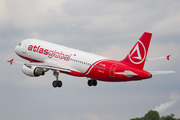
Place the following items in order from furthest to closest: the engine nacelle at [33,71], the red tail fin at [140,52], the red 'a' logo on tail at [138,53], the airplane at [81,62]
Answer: the engine nacelle at [33,71] < the airplane at [81,62] < the red 'a' logo on tail at [138,53] < the red tail fin at [140,52]

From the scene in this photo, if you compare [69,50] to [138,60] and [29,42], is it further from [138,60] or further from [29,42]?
[138,60]

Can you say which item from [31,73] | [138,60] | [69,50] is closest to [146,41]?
[138,60]

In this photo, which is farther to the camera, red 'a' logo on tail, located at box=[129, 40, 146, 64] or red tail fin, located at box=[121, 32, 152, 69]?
red 'a' logo on tail, located at box=[129, 40, 146, 64]

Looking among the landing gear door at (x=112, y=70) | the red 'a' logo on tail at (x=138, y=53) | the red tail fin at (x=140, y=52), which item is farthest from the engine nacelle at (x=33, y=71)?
the red 'a' logo on tail at (x=138, y=53)

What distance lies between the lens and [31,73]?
7675 cm

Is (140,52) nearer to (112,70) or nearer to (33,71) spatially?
(112,70)

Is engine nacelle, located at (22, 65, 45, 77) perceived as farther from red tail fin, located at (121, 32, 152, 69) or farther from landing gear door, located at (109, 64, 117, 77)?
red tail fin, located at (121, 32, 152, 69)

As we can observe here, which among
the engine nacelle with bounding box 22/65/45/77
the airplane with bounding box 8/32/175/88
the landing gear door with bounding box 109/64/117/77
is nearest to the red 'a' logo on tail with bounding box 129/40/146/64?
the airplane with bounding box 8/32/175/88

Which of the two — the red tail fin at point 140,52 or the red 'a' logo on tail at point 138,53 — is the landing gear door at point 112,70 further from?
the red 'a' logo on tail at point 138,53

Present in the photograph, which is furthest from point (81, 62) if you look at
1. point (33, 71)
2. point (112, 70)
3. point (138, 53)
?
point (138, 53)

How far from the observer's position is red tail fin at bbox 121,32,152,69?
65.6 m

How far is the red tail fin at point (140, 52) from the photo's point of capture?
65.6 metres

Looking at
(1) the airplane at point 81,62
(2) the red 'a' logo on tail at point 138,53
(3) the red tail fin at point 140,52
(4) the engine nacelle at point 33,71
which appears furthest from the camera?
(4) the engine nacelle at point 33,71

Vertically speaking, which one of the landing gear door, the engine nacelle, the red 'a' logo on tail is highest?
the engine nacelle
